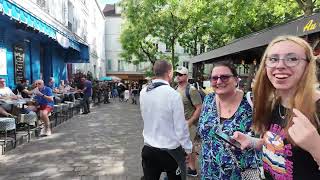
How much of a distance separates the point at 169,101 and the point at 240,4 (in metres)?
15.9

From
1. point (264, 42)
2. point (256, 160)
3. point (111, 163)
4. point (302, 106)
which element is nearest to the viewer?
point (302, 106)

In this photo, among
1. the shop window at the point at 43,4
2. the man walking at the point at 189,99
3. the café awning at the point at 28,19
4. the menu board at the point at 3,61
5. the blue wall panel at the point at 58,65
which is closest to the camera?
the man walking at the point at 189,99

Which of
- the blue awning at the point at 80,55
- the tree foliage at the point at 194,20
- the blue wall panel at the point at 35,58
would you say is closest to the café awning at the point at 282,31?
the blue wall panel at the point at 35,58

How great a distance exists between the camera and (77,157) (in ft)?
27.1

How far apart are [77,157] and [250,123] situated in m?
5.87

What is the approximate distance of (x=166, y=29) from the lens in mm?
30625

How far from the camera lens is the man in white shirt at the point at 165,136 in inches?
162

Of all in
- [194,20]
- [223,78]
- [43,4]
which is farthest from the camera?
[194,20]

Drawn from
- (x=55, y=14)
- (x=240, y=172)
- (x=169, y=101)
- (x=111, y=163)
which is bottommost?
(x=111, y=163)

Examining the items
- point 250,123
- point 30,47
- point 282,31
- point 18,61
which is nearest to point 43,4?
Answer: point 30,47

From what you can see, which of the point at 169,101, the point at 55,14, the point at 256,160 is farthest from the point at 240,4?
the point at 256,160

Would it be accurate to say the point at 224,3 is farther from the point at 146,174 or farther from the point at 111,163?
the point at 146,174

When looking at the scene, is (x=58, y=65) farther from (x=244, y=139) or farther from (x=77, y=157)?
(x=244, y=139)

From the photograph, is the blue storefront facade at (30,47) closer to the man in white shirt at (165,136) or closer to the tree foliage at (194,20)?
the man in white shirt at (165,136)
